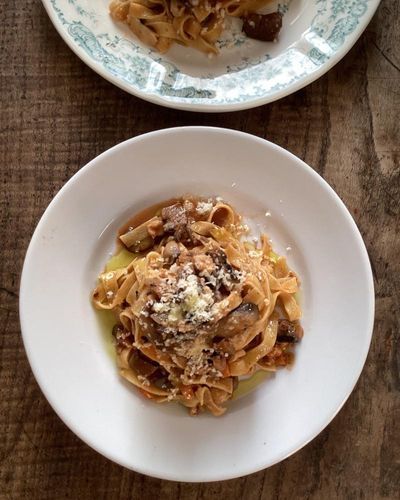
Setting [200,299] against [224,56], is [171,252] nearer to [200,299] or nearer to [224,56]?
[200,299]

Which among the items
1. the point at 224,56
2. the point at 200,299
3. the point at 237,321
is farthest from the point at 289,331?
the point at 224,56

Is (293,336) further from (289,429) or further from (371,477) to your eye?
(371,477)

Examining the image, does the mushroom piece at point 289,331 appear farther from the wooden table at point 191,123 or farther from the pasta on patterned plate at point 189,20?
the pasta on patterned plate at point 189,20

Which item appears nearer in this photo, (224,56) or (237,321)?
(237,321)

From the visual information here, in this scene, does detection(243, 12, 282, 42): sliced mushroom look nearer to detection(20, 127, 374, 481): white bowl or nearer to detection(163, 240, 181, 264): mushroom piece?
detection(20, 127, 374, 481): white bowl

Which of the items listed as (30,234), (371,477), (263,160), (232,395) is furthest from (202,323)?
(371,477)

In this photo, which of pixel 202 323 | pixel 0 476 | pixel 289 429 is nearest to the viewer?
pixel 202 323

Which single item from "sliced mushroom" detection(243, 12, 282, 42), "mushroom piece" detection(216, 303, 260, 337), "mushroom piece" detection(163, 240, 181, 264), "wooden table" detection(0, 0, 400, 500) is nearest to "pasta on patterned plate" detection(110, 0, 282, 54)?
"sliced mushroom" detection(243, 12, 282, 42)
